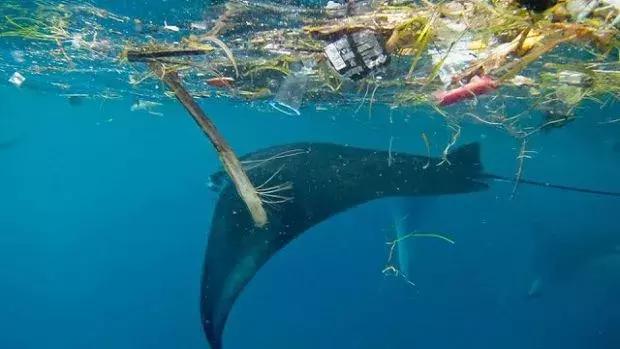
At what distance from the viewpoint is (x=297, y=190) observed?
25.0 ft

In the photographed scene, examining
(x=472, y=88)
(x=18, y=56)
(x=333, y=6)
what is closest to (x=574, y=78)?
(x=472, y=88)

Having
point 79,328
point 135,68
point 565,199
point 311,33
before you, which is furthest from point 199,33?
point 565,199

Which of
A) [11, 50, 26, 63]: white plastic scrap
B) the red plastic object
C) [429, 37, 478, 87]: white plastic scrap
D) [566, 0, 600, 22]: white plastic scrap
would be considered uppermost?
[11, 50, 26, 63]: white plastic scrap

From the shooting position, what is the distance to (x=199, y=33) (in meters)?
6.45

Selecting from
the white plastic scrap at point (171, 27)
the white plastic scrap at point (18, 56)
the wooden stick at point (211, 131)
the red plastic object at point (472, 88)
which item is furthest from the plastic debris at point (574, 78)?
the white plastic scrap at point (18, 56)

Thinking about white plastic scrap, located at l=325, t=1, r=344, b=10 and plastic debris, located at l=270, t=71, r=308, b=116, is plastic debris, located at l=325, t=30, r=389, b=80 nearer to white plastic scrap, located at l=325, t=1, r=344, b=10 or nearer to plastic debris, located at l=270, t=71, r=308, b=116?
white plastic scrap, located at l=325, t=1, r=344, b=10

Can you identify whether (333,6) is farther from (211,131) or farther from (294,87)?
(294,87)

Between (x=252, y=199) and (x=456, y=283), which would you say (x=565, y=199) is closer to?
(x=456, y=283)

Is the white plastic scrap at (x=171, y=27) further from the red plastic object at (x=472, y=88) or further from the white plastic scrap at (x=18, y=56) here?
the white plastic scrap at (x=18, y=56)

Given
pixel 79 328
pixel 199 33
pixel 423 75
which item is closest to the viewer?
pixel 199 33

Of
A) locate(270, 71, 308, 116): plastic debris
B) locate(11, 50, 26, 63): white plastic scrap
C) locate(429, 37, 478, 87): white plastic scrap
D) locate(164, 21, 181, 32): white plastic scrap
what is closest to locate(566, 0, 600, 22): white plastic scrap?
locate(429, 37, 478, 87): white plastic scrap

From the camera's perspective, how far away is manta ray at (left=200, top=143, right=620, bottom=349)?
7004 mm

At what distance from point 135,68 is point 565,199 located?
Result: 2859 inches

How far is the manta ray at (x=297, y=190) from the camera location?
7.00 m
